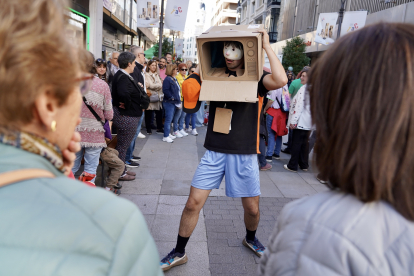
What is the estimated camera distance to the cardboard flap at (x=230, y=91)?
8.35 ft

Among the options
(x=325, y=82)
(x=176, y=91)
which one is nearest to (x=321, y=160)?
(x=325, y=82)

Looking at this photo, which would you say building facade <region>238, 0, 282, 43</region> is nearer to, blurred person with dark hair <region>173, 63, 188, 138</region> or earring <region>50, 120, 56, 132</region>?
blurred person with dark hair <region>173, 63, 188, 138</region>

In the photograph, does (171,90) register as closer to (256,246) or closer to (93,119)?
(93,119)

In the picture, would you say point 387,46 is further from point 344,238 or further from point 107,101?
point 107,101

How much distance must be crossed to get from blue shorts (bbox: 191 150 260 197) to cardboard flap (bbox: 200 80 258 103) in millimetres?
489

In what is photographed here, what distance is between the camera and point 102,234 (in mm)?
606

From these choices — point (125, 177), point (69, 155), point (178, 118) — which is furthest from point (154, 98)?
point (69, 155)

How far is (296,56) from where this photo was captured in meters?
23.0

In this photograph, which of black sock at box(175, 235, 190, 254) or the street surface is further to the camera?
the street surface

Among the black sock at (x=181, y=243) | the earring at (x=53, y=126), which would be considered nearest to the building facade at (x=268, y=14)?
the black sock at (x=181, y=243)

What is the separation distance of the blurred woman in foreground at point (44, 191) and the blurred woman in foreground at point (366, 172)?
1.40ft

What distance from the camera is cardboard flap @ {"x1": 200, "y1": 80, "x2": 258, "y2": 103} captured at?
254 centimetres

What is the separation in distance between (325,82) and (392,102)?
0.63ft

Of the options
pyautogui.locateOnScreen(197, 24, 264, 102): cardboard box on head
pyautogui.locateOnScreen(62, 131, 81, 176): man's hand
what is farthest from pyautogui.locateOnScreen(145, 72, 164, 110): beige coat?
pyautogui.locateOnScreen(62, 131, 81, 176): man's hand
